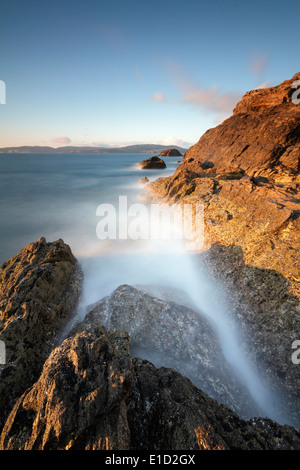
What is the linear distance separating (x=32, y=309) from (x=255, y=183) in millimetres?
10239

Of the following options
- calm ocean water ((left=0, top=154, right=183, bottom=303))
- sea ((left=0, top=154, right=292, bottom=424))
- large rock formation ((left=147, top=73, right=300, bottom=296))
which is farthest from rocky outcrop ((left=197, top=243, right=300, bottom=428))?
calm ocean water ((left=0, top=154, right=183, bottom=303))

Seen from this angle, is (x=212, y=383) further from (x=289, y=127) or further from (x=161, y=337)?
(x=289, y=127)

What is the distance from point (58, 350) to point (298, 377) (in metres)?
5.46

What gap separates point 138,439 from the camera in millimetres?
2721

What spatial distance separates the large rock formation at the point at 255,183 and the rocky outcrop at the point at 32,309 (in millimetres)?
6319

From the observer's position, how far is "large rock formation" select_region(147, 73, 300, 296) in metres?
6.15

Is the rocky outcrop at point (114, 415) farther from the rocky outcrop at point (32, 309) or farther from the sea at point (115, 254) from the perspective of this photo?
the sea at point (115, 254)

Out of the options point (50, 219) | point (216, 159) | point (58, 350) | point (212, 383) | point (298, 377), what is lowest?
point (212, 383)

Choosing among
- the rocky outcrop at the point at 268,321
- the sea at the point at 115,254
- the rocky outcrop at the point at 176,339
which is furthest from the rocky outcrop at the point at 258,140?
the rocky outcrop at the point at 176,339

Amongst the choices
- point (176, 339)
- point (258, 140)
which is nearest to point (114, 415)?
point (176, 339)

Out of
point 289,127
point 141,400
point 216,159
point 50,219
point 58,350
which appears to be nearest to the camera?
point 141,400

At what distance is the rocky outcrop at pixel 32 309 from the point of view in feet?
12.4

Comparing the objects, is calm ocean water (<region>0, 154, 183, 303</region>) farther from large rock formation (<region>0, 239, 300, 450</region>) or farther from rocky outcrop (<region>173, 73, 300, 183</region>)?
rocky outcrop (<region>173, 73, 300, 183</region>)

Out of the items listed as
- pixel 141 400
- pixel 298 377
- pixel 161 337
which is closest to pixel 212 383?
pixel 161 337
